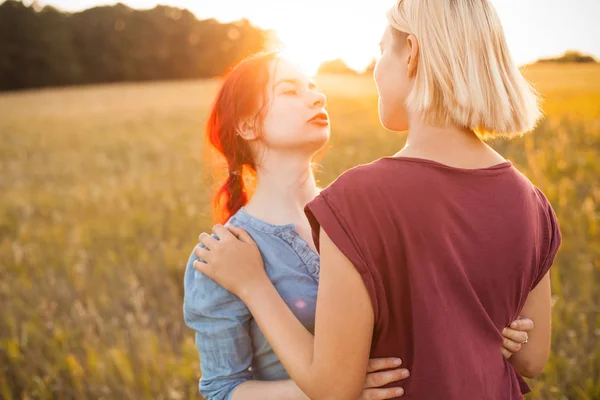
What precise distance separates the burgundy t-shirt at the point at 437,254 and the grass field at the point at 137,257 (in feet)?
6.09

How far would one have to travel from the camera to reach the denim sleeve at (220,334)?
1.70 m

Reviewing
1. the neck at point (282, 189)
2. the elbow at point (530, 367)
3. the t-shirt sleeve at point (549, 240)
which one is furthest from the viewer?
the neck at point (282, 189)

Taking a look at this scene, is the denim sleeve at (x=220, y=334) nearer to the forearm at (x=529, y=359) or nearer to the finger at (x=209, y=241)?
the finger at (x=209, y=241)

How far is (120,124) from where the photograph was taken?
17.5 m

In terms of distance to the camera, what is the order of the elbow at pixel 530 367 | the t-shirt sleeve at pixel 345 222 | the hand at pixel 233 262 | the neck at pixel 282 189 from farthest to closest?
1. the neck at pixel 282 189
2. the elbow at pixel 530 367
3. the hand at pixel 233 262
4. the t-shirt sleeve at pixel 345 222

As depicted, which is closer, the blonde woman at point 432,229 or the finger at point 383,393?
the blonde woman at point 432,229

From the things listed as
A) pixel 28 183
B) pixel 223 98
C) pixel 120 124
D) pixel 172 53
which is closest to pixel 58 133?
pixel 120 124

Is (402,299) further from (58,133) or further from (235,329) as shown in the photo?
(58,133)

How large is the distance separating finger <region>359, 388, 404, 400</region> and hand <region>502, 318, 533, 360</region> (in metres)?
0.34

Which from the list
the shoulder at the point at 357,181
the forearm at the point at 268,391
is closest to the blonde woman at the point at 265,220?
the forearm at the point at 268,391

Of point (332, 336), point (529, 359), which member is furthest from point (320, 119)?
point (529, 359)

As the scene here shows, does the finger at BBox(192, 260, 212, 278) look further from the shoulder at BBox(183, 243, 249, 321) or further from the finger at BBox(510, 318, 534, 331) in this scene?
the finger at BBox(510, 318, 534, 331)

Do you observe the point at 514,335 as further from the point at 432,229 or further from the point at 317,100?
the point at 317,100

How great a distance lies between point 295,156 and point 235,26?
53.5 m
